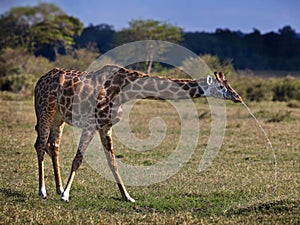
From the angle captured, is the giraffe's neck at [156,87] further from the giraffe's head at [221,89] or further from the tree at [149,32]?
the tree at [149,32]

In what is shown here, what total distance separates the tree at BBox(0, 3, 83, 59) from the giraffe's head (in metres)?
41.5

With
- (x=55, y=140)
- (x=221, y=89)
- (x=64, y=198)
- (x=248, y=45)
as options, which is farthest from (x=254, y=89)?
(x=248, y=45)

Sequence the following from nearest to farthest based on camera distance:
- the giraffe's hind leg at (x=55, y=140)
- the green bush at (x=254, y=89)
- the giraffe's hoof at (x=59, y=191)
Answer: the giraffe's hoof at (x=59, y=191), the giraffe's hind leg at (x=55, y=140), the green bush at (x=254, y=89)

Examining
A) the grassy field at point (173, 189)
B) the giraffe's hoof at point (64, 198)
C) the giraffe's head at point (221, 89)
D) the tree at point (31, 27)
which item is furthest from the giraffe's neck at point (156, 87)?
the tree at point (31, 27)

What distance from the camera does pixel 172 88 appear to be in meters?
8.01

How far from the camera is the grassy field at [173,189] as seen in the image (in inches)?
266

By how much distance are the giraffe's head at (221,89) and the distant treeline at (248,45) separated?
53836 millimetres

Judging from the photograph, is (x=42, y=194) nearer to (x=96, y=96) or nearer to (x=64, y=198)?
(x=64, y=198)

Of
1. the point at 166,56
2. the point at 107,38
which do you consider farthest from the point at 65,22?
the point at 107,38

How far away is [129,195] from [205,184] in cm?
162

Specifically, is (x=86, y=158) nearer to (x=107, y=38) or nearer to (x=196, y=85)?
(x=196, y=85)

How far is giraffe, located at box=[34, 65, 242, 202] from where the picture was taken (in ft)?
26.0

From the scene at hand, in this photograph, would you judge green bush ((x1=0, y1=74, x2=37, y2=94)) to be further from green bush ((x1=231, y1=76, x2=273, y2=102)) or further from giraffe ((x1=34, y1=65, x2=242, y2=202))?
giraffe ((x1=34, y1=65, x2=242, y2=202))

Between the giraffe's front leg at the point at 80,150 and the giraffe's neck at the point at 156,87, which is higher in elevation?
the giraffe's neck at the point at 156,87
